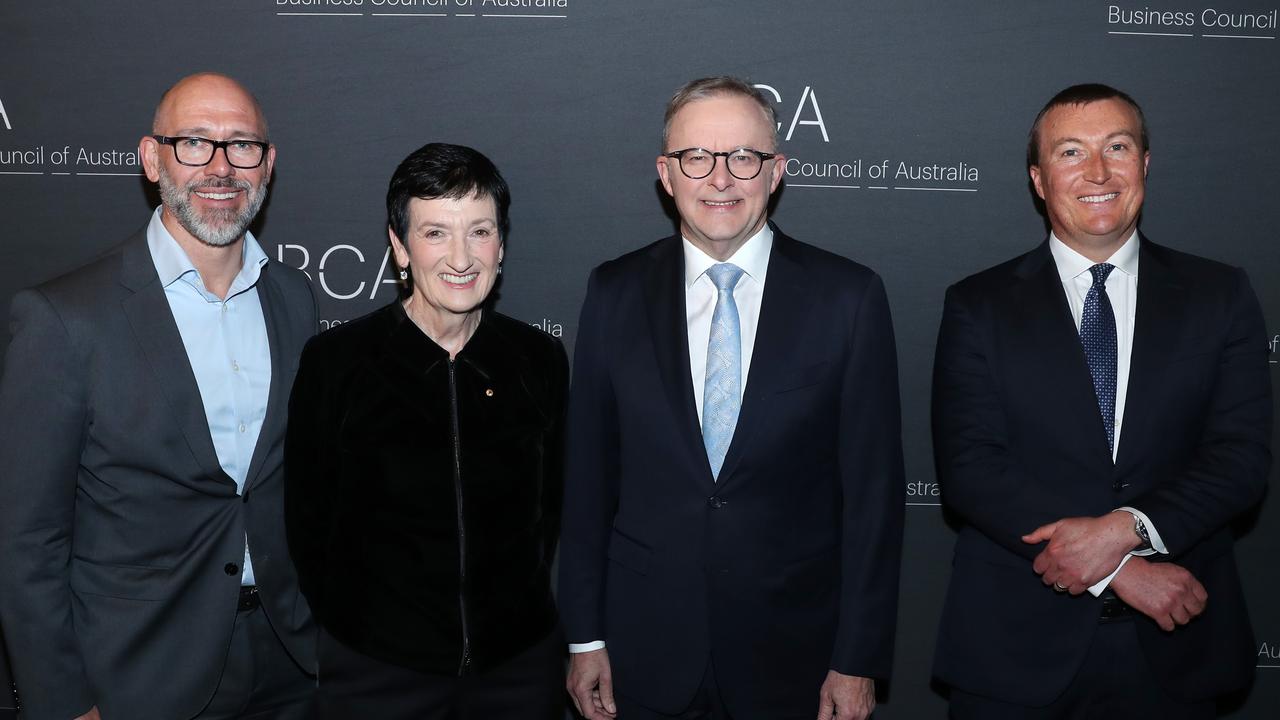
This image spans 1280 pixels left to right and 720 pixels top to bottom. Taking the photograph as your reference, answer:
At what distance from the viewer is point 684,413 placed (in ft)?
7.27

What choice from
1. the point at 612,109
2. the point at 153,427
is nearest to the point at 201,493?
the point at 153,427

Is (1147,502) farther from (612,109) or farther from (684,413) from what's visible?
(612,109)

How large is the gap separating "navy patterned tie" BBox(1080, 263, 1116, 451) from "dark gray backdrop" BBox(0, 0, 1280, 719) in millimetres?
819

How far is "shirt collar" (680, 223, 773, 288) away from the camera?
233cm

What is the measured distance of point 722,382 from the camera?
7.40ft

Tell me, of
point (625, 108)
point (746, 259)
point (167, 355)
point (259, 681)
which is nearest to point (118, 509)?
point (167, 355)

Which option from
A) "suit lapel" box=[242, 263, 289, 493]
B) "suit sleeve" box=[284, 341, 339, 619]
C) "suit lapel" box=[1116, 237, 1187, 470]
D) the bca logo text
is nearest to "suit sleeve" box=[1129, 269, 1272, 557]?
"suit lapel" box=[1116, 237, 1187, 470]

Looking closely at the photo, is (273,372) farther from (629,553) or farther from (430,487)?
(629,553)

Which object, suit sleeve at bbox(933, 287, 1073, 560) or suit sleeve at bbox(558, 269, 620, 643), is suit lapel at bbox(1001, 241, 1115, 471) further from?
suit sleeve at bbox(558, 269, 620, 643)

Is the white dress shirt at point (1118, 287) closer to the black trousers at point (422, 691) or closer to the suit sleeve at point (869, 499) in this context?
the suit sleeve at point (869, 499)

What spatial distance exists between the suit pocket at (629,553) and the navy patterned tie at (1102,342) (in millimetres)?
1122

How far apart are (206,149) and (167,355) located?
52 centimetres

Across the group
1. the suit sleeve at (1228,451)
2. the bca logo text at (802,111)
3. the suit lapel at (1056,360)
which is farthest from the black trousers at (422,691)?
the bca logo text at (802,111)

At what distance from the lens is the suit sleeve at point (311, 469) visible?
7.31 feet
